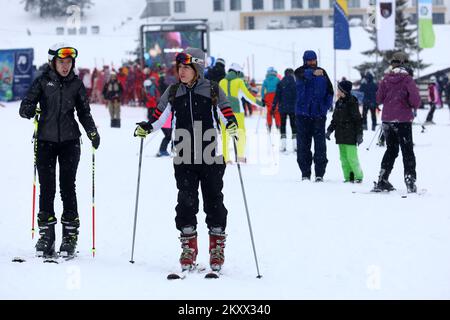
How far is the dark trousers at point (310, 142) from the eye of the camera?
493 inches

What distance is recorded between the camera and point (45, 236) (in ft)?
23.6

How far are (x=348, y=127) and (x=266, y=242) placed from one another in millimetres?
4752

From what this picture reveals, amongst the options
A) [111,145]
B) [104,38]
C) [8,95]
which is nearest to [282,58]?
[104,38]

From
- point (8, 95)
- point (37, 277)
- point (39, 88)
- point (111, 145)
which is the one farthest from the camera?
point (8, 95)

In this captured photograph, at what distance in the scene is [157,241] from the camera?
8.12 metres

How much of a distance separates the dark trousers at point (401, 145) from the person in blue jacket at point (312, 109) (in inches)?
56.6

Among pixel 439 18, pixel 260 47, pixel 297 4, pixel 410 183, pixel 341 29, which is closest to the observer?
pixel 410 183

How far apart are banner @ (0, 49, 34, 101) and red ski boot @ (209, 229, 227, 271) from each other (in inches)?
1161

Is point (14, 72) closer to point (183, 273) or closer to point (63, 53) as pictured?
point (63, 53)

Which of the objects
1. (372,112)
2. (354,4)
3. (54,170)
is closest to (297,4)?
(354,4)
